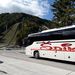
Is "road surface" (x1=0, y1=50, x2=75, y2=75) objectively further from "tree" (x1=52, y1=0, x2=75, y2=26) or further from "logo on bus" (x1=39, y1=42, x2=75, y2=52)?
"tree" (x1=52, y1=0, x2=75, y2=26)

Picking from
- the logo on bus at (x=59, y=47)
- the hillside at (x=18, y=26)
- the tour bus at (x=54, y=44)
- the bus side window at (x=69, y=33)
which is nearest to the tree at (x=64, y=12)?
the hillside at (x=18, y=26)

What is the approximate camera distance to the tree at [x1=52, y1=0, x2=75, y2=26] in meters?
46.9

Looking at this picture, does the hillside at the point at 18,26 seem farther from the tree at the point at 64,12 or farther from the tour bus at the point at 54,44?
the tour bus at the point at 54,44

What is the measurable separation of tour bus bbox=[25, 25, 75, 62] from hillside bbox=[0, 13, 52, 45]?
103ft

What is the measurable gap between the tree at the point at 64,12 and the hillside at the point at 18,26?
390 cm

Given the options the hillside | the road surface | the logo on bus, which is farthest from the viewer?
the hillside

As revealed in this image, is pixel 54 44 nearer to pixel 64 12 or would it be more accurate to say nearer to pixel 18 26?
pixel 64 12

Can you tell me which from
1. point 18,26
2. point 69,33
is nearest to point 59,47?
point 69,33

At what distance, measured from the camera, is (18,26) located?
353 ft

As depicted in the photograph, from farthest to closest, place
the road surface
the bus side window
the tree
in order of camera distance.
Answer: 1. the tree
2. the bus side window
3. the road surface

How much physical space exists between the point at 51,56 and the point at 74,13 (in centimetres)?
2488

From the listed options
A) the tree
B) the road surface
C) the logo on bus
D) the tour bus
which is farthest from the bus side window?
the tree

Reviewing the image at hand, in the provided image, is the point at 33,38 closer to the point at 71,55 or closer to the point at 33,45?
the point at 33,45

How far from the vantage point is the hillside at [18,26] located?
58.8 meters
